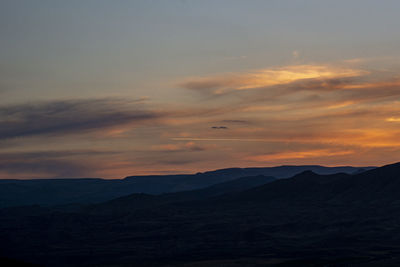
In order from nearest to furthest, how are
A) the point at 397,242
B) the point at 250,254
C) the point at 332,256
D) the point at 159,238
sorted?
the point at 332,256 < the point at 250,254 < the point at 397,242 < the point at 159,238

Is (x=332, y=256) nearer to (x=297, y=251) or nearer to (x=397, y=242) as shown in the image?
(x=297, y=251)

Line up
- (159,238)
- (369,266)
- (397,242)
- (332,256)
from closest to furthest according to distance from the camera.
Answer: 1. (369,266)
2. (332,256)
3. (397,242)
4. (159,238)

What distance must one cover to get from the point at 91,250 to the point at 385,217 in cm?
8918

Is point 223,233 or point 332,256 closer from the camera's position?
point 332,256

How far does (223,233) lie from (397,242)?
156 feet

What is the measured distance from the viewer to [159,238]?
17962cm

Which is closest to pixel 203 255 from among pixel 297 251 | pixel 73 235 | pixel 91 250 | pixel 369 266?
pixel 297 251

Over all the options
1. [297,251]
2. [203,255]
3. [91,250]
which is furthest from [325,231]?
[91,250]

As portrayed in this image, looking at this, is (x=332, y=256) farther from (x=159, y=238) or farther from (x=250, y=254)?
(x=159, y=238)

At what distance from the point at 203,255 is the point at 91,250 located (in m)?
30.8

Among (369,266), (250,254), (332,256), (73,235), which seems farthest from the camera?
(73,235)

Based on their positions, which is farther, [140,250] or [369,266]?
[140,250]

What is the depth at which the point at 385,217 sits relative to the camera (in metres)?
196

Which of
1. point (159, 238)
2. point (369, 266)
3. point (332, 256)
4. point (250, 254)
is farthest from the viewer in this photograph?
point (159, 238)
